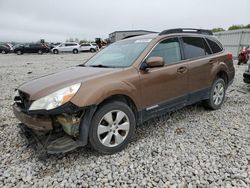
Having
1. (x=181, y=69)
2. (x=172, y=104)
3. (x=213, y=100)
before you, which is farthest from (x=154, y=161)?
(x=213, y=100)

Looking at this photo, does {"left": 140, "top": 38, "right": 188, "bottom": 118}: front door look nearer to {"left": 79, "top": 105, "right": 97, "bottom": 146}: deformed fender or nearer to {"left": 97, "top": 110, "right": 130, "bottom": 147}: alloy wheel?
{"left": 97, "top": 110, "right": 130, "bottom": 147}: alloy wheel

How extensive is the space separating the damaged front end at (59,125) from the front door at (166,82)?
97 cm

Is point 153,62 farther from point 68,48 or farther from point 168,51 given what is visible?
point 68,48

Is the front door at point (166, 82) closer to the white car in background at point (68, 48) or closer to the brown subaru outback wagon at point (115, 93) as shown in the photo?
the brown subaru outback wagon at point (115, 93)

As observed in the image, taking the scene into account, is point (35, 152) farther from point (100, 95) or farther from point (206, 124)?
point (206, 124)

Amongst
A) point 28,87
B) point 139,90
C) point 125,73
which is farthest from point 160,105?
point 28,87

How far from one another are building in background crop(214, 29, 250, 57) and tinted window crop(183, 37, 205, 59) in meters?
12.6

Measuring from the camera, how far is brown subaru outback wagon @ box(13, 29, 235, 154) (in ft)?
8.32

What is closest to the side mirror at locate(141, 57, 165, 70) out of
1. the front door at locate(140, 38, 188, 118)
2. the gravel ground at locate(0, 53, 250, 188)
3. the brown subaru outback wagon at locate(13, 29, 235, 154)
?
the brown subaru outback wagon at locate(13, 29, 235, 154)

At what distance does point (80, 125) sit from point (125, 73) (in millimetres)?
956

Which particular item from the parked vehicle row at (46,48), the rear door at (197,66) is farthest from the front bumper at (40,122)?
the parked vehicle row at (46,48)

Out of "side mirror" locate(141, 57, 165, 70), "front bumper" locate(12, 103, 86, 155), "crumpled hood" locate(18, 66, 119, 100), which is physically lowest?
"front bumper" locate(12, 103, 86, 155)

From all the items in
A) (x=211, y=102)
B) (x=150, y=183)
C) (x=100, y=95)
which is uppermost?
(x=100, y=95)

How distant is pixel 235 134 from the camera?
340cm
